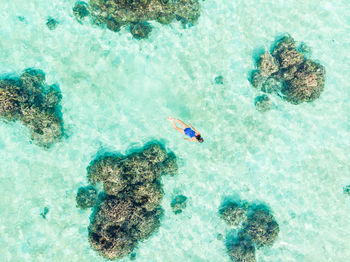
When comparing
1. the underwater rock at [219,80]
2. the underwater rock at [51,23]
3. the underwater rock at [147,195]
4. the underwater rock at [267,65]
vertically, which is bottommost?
the underwater rock at [147,195]

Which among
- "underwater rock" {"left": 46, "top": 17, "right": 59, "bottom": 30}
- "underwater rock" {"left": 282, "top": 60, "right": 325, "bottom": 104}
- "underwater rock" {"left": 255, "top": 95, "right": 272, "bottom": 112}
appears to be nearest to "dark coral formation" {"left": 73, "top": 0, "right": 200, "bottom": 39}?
"underwater rock" {"left": 46, "top": 17, "right": 59, "bottom": 30}

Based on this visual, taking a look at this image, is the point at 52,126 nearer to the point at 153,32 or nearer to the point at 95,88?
the point at 95,88

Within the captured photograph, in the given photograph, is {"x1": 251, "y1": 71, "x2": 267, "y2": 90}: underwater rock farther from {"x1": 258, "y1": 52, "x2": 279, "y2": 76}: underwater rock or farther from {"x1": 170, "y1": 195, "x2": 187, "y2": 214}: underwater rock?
{"x1": 170, "y1": 195, "x2": 187, "y2": 214}: underwater rock

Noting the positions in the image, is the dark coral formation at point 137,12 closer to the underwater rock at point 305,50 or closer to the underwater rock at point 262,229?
the underwater rock at point 305,50

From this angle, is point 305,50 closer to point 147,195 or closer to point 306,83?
point 306,83

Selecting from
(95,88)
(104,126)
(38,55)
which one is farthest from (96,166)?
(38,55)

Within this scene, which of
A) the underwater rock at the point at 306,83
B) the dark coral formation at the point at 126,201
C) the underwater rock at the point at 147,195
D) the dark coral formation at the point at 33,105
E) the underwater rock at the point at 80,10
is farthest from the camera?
the underwater rock at the point at 80,10

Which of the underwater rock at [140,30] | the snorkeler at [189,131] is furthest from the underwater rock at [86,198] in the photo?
the underwater rock at [140,30]
